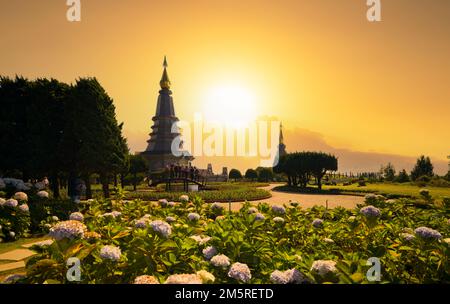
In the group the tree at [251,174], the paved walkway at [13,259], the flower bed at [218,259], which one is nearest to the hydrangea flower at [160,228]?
the flower bed at [218,259]

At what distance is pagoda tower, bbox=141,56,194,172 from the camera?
296 ft

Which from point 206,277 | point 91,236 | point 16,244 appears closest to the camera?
point 206,277

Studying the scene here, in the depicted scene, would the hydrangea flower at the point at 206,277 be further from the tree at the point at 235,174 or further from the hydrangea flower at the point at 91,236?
the tree at the point at 235,174

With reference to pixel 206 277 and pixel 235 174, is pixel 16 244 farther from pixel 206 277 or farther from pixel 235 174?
pixel 235 174

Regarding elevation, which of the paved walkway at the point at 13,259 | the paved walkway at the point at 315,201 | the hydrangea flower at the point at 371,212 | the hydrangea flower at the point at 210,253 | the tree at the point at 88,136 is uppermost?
the tree at the point at 88,136

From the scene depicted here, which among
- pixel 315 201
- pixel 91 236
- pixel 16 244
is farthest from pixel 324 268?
pixel 315 201

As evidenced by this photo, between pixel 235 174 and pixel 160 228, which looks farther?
pixel 235 174

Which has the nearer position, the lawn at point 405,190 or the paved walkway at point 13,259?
the paved walkway at point 13,259

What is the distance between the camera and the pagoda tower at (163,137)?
296ft

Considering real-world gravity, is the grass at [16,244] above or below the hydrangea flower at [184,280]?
below

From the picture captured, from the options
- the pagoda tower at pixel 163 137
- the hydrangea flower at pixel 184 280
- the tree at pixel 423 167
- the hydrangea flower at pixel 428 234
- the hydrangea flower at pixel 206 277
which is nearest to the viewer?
the hydrangea flower at pixel 184 280

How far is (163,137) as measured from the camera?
305 ft
